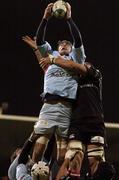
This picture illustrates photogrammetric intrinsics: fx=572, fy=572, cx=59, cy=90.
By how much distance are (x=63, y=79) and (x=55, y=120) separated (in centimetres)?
Answer: 38

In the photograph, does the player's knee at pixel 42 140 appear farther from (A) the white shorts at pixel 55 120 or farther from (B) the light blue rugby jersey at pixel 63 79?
(B) the light blue rugby jersey at pixel 63 79

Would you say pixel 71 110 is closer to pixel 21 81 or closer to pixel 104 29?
pixel 104 29

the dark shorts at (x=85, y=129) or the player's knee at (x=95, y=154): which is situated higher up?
the dark shorts at (x=85, y=129)

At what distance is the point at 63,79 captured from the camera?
5.08 metres

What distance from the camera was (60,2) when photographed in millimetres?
4977

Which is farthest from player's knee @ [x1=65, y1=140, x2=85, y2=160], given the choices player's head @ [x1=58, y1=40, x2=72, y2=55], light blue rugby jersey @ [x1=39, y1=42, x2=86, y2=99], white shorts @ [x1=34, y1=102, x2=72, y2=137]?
player's head @ [x1=58, y1=40, x2=72, y2=55]

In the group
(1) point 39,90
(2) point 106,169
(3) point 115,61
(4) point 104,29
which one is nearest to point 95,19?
(4) point 104,29

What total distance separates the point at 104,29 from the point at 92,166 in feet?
22.6

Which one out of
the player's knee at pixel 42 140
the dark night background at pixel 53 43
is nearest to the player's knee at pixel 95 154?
the player's knee at pixel 42 140

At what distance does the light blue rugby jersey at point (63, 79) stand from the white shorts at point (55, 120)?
0.11 metres

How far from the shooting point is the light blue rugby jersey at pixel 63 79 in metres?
5.03

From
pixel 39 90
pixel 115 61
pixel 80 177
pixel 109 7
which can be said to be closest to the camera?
pixel 80 177

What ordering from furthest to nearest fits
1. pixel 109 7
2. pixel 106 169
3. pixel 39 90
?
pixel 39 90
pixel 109 7
pixel 106 169

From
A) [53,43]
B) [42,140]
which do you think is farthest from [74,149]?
[53,43]
